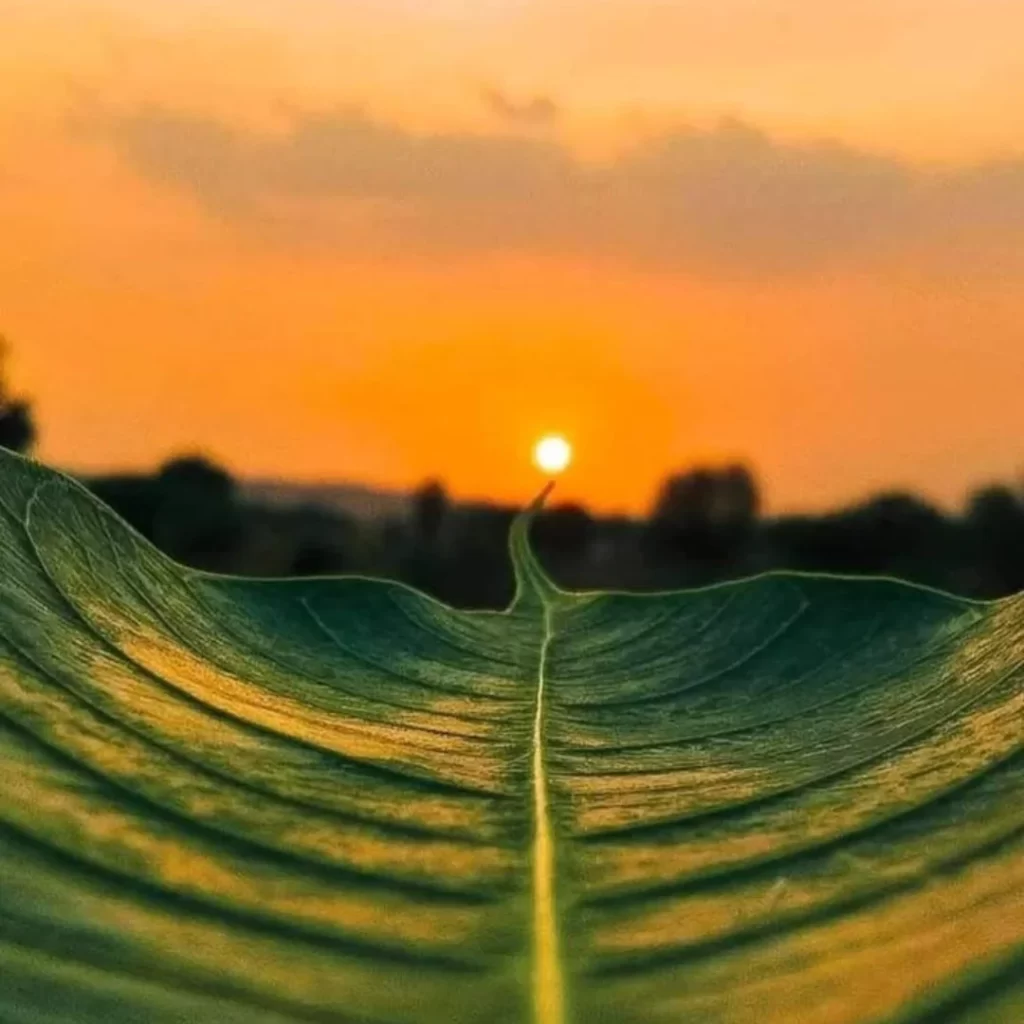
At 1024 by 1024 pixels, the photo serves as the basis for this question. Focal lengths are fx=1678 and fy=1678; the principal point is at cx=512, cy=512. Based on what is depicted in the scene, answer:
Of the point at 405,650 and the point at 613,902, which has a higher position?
the point at 405,650

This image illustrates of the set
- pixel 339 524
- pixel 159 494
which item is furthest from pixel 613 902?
pixel 339 524

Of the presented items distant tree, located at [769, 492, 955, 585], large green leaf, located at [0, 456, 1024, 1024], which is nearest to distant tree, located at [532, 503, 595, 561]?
distant tree, located at [769, 492, 955, 585]

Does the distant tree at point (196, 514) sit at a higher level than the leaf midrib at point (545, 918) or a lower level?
higher

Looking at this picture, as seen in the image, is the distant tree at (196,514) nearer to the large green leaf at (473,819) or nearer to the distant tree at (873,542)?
the distant tree at (873,542)

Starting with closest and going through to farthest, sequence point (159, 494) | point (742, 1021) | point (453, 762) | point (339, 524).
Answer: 1. point (742, 1021)
2. point (453, 762)
3. point (159, 494)
4. point (339, 524)

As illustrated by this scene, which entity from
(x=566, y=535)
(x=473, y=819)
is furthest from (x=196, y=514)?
(x=473, y=819)

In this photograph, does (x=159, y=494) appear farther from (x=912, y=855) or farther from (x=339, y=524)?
(x=912, y=855)

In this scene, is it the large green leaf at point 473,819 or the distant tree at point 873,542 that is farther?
the distant tree at point 873,542

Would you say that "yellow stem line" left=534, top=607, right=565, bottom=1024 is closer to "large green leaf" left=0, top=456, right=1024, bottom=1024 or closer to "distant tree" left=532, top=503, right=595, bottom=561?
"large green leaf" left=0, top=456, right=1024, bottom=1024

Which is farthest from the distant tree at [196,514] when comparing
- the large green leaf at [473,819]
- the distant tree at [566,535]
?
the large green leaf at [473,819]
